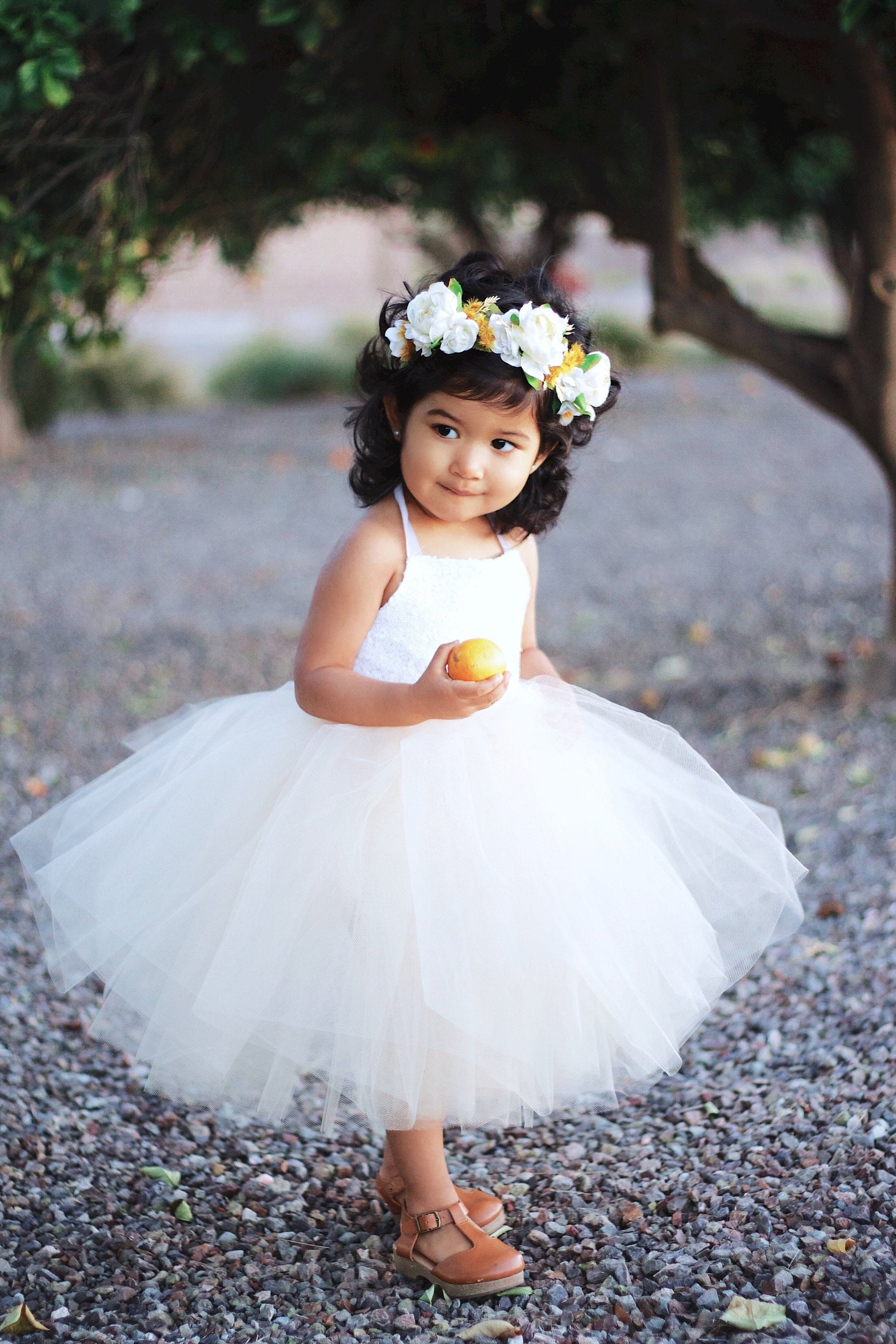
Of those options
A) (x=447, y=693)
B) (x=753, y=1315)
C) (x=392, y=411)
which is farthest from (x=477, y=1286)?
(x=392, y=411)

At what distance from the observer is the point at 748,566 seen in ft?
25.3

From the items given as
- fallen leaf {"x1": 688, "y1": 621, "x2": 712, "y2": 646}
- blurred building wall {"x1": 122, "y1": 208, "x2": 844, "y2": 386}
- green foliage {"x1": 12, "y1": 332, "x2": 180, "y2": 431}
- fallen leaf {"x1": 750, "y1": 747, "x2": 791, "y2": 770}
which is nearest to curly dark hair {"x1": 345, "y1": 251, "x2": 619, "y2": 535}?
fallen leaf {"x1": 750, "y1": 747, "x2": 791, "y2": 770}

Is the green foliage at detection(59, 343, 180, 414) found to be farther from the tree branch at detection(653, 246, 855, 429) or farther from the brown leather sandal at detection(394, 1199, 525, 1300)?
the brown leather sandal at detection(394, 1199, 525, 1300)

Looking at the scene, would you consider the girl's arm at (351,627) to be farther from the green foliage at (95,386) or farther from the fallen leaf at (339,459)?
the green foliage at (95,386)

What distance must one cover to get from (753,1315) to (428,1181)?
535 mm

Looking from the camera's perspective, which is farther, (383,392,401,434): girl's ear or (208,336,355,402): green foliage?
(208,336,355,402): green foliage

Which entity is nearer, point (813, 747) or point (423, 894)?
point (423, 894)

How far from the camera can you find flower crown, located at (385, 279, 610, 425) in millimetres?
1946

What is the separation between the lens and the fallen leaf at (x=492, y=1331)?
1.84 metres

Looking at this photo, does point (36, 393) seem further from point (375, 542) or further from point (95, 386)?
point (375, 542)

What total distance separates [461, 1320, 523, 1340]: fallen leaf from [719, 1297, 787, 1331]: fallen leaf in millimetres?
312

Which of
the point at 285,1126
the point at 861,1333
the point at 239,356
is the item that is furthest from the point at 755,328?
the point at 239,356

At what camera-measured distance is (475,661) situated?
1.83 metres

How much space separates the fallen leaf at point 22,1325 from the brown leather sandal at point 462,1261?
57cm
